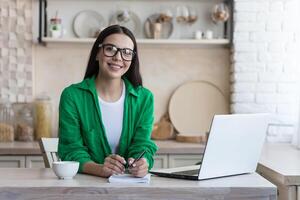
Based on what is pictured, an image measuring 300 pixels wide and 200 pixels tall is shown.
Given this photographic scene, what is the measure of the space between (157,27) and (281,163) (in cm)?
155

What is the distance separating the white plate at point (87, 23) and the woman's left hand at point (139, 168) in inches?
86.3

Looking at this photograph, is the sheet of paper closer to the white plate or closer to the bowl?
the bowl

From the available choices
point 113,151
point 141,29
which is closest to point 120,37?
point 113,151

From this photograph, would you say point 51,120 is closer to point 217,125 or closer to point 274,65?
point 274,65

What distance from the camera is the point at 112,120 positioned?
218 cm

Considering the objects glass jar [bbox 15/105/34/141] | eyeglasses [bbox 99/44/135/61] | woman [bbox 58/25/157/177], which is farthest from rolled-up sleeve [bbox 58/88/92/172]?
glass jar [bbox 15/105/34/141]

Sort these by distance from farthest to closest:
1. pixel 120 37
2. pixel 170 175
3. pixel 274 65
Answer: pixel 274 65
pixel 120 37
pixel 170 175

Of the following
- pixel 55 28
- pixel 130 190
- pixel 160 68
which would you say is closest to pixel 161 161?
pixel 160 68

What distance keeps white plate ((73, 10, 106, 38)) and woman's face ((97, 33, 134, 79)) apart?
187 centimetres

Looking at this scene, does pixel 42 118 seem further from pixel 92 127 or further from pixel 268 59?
pixel 92 127

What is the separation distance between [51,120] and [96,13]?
83cm

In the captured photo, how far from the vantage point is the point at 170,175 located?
6.61ft

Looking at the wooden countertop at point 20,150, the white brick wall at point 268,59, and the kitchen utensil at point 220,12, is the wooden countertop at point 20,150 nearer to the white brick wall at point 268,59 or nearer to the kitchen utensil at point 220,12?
the white brick wall at point 268,59

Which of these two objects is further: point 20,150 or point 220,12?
point 220,12
